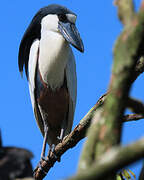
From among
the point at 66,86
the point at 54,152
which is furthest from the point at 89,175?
the point at 66,86

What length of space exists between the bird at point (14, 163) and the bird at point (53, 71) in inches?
123

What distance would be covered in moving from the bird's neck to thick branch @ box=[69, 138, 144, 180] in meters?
4.29

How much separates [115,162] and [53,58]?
4452 mm

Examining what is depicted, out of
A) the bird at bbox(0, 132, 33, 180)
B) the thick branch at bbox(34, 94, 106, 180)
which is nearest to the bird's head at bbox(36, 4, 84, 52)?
the thick branch at bbox(34, 94, 106, 180)

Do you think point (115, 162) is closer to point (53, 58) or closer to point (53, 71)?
point (53, 71)

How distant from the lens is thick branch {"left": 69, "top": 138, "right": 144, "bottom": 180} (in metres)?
1.14

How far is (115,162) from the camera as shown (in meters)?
1.15

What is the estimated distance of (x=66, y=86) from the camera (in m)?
5.53

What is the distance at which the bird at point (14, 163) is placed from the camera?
6.48 feet

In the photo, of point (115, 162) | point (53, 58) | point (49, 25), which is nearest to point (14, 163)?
point (115, 162)

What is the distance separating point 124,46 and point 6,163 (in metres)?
0.95

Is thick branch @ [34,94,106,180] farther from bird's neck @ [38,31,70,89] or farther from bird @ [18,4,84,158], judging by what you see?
bird's neck @ [38,31,70,89]

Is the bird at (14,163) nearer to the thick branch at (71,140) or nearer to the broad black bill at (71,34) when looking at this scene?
→ the thick branch at (71,140)

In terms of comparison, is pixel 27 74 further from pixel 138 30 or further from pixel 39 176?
pixel 138 30
